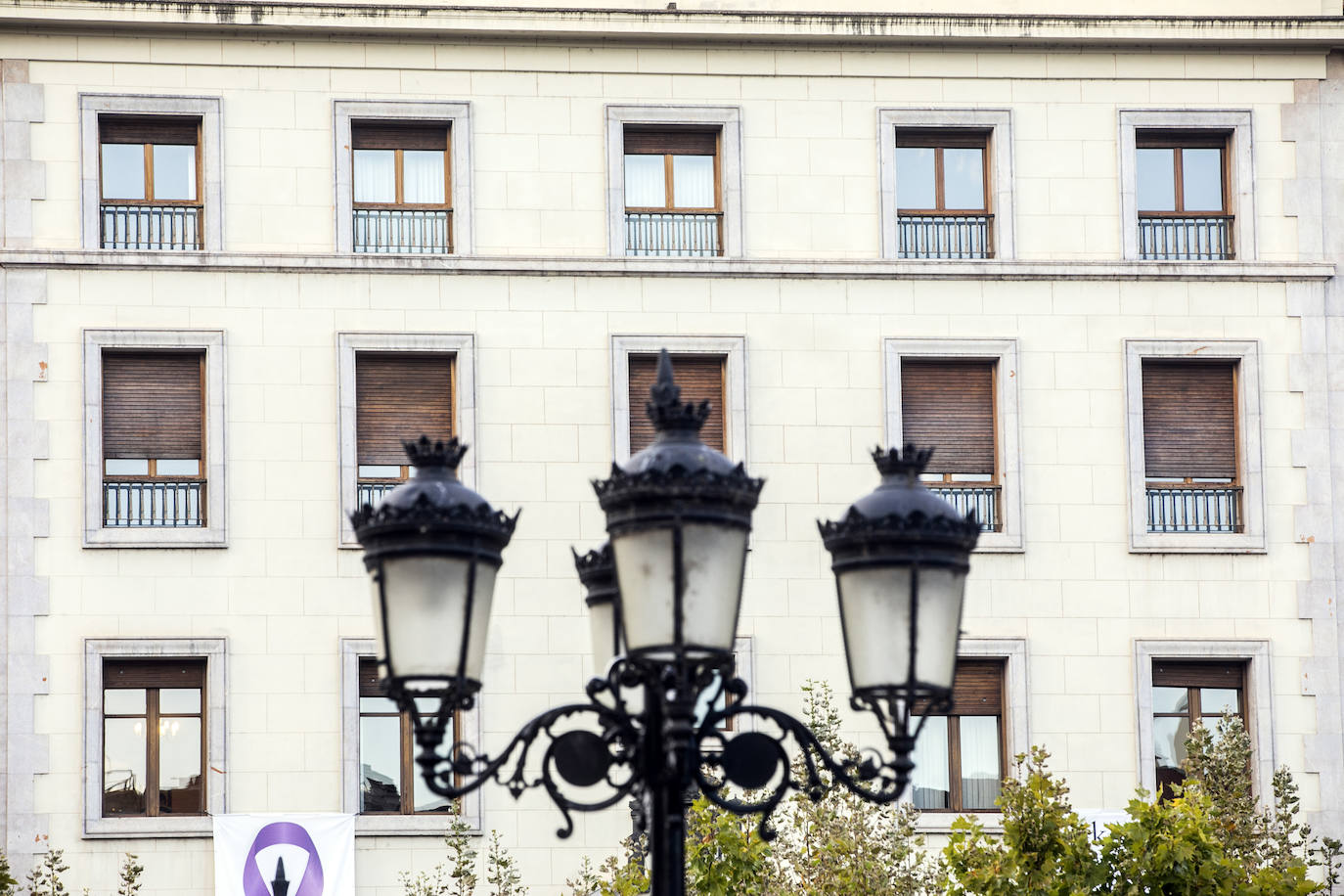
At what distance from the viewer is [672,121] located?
23484 millimetres

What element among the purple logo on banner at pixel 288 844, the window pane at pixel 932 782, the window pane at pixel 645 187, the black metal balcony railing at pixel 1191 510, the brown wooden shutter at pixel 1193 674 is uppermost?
the window pane at pixel 645 187

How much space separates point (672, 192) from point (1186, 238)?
4.89 meters

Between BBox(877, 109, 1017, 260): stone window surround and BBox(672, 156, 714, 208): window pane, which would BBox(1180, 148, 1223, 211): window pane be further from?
BBox(672, 156, 714, 208): window pane

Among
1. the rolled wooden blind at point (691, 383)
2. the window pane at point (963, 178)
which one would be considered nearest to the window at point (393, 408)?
the rolled wooden blind at point (691, 383)

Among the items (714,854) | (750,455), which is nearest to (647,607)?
(714,854)

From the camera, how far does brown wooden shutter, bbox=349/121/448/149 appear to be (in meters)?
23.3

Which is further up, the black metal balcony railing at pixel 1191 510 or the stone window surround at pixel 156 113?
the stone window surround at pixel 156 113

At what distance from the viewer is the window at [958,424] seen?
76.0ft

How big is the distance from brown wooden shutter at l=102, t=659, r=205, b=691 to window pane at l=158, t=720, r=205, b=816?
1.13ft

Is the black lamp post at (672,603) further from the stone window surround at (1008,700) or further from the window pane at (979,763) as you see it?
the window pane at (979,763)

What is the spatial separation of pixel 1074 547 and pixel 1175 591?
1023 millimetres

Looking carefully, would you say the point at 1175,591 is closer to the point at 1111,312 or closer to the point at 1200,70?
the point at 1111,312

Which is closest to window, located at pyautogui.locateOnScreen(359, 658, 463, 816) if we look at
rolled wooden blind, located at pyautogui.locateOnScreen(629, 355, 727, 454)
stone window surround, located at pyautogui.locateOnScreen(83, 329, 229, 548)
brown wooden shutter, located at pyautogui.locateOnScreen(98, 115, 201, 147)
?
stone window surround, located at pyautogui.locateOnScreen(83, 329, 229, 548)

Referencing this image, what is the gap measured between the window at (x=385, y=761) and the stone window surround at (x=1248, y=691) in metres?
6.19
